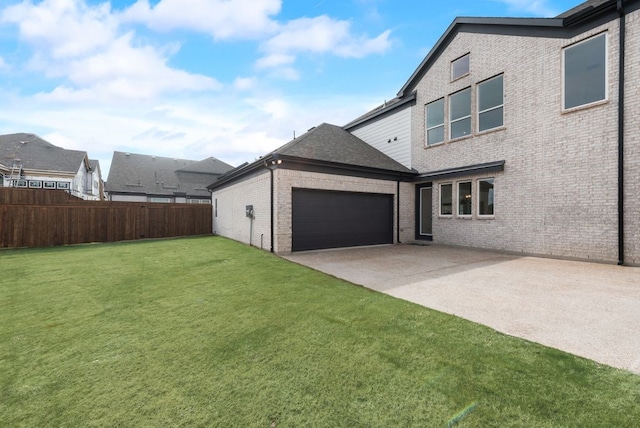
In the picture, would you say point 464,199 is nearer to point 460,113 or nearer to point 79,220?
point 460,113

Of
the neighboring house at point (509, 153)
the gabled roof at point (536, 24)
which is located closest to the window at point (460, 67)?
the neighboring house at point (509, 153)

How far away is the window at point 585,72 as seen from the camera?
7.46 metres

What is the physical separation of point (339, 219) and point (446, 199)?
4.79 metres

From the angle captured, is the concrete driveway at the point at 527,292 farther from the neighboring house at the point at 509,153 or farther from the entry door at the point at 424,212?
the entry door at the point at 424,212

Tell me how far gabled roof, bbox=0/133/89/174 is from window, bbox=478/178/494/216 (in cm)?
2884

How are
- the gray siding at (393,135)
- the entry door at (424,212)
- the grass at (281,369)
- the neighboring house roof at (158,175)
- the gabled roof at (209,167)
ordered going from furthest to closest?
the gabled roof at (209,167), the neighboring house roof at (158,175), the gray siding at (393,135), the entry door at (424,212), the grass at (281,369)

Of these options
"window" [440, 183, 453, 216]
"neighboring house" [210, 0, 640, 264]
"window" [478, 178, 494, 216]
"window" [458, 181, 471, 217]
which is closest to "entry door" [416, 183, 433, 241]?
"neighboring house" [210, 0, 640, 264]

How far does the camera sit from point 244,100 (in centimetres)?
1297

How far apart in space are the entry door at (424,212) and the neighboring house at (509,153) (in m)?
0.05

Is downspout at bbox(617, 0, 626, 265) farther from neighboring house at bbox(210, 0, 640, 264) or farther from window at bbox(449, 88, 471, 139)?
window at bbox(449, 88, 471, 139)

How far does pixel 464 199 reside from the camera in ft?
35.3

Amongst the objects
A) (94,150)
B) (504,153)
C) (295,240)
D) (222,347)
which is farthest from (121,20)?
(94,150)

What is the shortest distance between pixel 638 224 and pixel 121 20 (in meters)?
15.3

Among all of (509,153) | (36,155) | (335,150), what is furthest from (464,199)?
(36,155)
